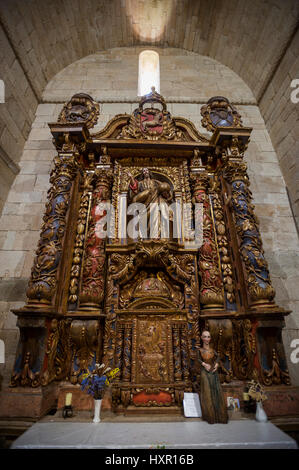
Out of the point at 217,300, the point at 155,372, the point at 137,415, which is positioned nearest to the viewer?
the point at 137,415

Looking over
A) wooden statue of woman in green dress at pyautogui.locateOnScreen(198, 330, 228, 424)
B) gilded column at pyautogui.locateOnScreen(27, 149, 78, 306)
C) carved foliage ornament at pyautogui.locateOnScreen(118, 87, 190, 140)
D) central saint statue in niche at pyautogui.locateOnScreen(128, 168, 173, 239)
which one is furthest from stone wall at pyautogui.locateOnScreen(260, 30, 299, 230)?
gilded column at pyautogui.locateOnScreen(27, 149, 78, 306)

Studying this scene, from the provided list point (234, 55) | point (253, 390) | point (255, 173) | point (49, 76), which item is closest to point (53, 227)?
point (253, 390)

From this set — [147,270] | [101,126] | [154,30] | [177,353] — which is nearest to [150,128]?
[101,126]

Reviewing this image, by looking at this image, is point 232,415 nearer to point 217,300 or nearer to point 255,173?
point 217,300

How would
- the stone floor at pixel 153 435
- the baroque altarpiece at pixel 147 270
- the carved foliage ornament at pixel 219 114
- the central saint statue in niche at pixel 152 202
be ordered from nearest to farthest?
1. the stone floor at pixel 153 435
2. the baroque altarpiece at pixel 147 270
3. the central saint statue in niche at pixel 152 202
4. the carved foliage ornament at pixel 219 114

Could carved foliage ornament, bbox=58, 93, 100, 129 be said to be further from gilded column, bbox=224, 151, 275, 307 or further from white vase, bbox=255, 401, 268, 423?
white vase, bbox=255, 401, 268, 423

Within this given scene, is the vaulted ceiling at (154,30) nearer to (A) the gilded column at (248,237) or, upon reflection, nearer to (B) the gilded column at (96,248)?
(A) the gilded column at (248,237)

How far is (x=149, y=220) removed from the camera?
4.91 metres

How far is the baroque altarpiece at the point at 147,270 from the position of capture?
11.7ft

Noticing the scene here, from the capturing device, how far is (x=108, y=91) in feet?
23.7

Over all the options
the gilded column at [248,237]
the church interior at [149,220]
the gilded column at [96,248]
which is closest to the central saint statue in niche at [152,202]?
the church interior at [149,220]

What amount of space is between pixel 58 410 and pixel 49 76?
8.75m

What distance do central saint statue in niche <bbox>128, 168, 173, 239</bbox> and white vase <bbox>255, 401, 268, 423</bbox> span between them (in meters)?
2.96

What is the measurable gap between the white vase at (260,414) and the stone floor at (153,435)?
0.07m
